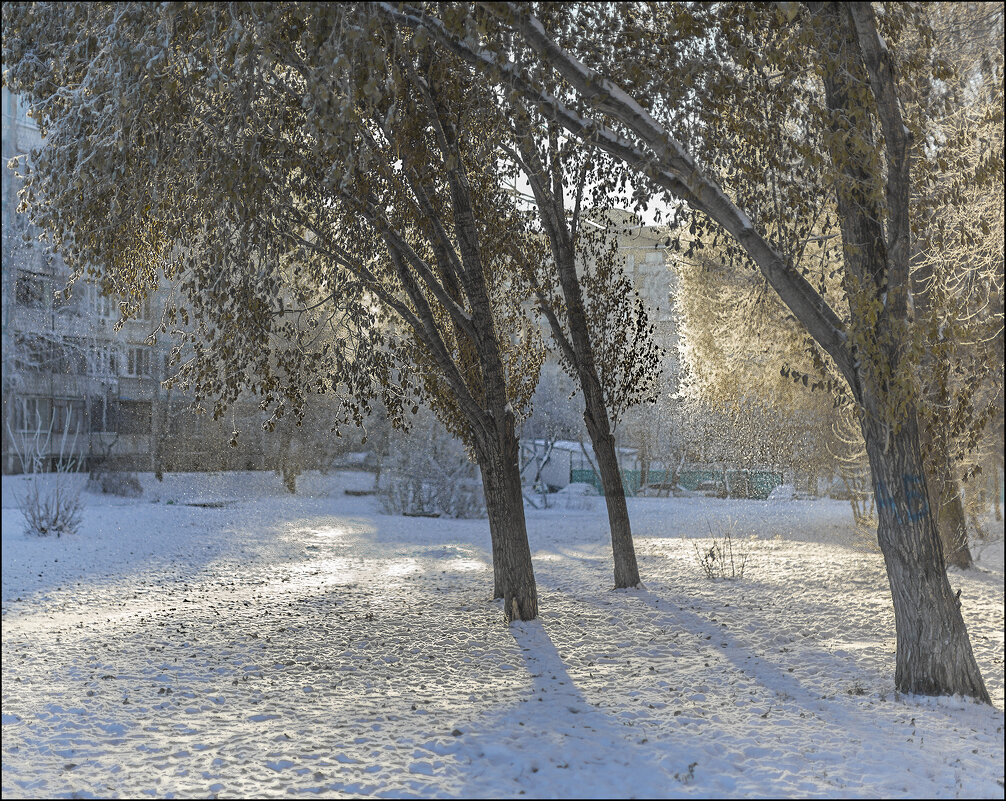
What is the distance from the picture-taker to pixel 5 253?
15.3m

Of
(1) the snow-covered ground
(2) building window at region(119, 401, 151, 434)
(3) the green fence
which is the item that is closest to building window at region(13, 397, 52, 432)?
(2) building window at region(119, 401, 151, 434)

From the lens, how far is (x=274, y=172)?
5.79 metres

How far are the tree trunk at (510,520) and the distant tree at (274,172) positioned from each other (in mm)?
17

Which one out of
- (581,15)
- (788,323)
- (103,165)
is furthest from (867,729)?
(788,323)

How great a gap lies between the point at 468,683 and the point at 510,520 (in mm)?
1968

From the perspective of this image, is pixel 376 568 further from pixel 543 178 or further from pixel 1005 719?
pixel 1005 719

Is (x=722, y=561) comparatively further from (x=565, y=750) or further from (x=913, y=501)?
A: (x=565, y=750)

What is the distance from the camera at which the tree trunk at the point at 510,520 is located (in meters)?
7.09

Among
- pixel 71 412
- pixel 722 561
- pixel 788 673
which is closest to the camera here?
pixel 788 673

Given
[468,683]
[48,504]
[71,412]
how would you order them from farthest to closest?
[71,412] < [48,504] < [468,683]

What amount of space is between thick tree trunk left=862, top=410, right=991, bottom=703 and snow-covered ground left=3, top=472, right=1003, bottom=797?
0.61ft

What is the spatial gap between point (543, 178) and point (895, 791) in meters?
5.98

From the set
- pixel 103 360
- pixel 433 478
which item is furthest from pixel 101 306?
pixel 433 478

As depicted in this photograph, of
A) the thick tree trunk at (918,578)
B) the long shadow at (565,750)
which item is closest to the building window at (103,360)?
the long shadow at (565,750)
